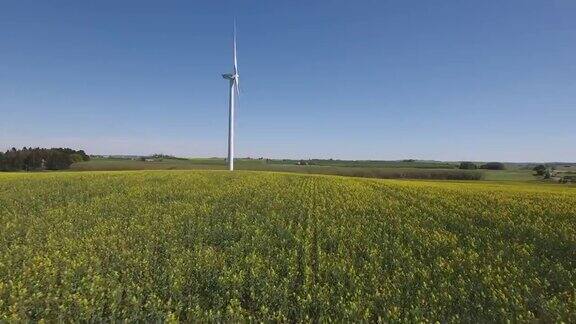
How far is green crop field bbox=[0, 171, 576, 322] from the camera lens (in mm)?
11422

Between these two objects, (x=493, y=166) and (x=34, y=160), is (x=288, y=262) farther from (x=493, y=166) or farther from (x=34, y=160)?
(x=493, y=166)

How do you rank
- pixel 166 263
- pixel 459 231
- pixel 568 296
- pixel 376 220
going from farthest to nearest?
1. pixel 376 220
2. pixel 459 231
3. pixel 166 263
4. pixel 568 296

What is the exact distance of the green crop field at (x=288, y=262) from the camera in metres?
11.4

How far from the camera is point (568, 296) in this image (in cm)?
1220

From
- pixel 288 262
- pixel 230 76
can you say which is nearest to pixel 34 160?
pixel 230 76

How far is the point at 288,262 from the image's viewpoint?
48.3ft

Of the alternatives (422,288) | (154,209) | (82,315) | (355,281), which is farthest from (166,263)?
(154,209)

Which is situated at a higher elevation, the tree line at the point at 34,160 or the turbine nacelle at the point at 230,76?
the turbine nacelle at the point at 230,76

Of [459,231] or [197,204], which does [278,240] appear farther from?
[197,204]

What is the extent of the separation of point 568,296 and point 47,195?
31.3m

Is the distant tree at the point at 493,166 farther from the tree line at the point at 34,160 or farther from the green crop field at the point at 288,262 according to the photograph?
the tree line at the point at 34,160

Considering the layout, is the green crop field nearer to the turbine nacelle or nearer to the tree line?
the turbine nacelle

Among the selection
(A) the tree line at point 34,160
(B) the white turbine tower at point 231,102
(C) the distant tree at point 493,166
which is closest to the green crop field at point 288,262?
(B) the white turbine tower at point 231,102

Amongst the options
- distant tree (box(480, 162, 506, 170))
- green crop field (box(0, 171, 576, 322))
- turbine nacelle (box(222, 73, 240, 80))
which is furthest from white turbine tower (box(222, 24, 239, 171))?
distant tree (box(480, 162, 506, 170))
